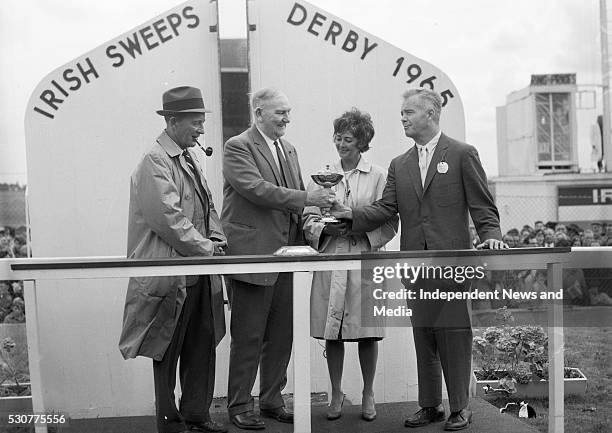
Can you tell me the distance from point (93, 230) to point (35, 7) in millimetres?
1060

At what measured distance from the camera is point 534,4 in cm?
436

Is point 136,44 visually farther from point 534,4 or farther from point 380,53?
point 534,4

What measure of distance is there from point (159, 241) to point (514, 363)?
162 centimetres

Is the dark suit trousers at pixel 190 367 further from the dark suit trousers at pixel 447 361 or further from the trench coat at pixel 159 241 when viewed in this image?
the dark suit trousers at pixel 447 361

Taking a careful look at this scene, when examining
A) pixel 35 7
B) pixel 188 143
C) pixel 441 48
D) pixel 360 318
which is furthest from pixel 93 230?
pixel 441 48

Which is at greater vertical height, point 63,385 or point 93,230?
point 93,230

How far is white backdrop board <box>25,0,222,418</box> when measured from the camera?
4477 mm

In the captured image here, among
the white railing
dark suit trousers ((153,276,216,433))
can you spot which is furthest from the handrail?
dark suit trousers ((153,276,216,433))

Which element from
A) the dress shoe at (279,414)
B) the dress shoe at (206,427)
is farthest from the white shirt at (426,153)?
the dress shoe at (206,427)

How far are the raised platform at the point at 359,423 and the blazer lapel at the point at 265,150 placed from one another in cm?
104

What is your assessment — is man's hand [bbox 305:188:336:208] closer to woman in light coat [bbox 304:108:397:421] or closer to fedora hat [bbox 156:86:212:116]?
woman in light coat [bbox 304:108:397:421]

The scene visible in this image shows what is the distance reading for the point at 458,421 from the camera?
13.7 ft

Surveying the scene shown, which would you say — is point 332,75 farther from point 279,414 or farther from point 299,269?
point 279,414

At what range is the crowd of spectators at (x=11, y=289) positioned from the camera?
4312mm
